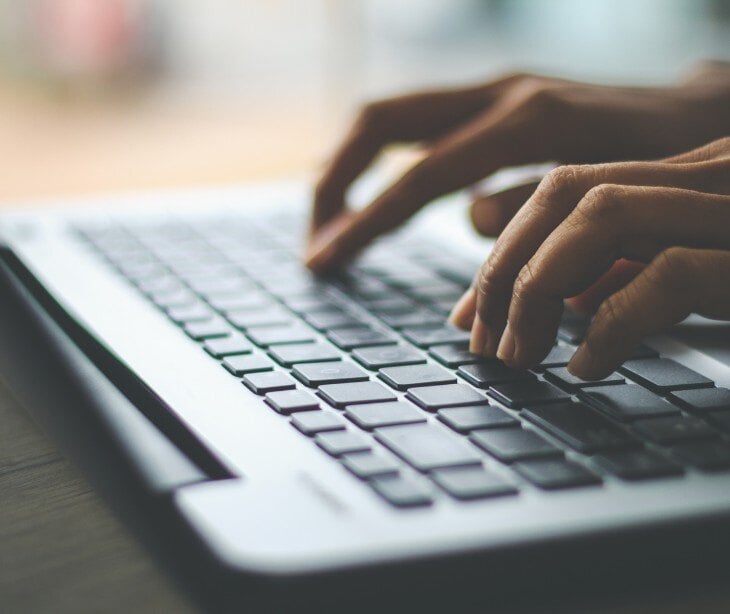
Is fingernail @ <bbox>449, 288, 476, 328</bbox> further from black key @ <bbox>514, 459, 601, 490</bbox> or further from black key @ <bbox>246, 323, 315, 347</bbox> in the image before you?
black key @ <bbox>514, 459, 601, 490</bbox>

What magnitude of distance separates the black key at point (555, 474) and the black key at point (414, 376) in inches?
4.3

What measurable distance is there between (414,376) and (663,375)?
4.7 inches

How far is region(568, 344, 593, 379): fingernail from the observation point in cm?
46

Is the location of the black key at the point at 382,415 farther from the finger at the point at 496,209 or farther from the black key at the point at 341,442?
the finger at the point at 496,209

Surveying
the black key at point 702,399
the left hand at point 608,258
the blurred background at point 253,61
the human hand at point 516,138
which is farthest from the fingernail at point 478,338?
the blurred background at point 253,61

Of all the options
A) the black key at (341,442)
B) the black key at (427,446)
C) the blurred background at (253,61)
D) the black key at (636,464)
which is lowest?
the blurred background at (253,61)

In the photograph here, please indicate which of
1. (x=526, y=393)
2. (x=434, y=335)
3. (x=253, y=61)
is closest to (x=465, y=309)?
(x=434, y=335)

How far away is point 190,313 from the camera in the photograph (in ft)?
1.96

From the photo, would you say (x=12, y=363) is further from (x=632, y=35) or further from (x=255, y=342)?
(x=632, y=35)

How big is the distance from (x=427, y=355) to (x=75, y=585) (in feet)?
0.79

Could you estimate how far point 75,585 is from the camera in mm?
334

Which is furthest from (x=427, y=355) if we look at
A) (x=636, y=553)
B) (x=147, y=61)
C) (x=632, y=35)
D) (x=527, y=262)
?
(x=147, y=61)

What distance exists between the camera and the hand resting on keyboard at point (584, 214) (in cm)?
45

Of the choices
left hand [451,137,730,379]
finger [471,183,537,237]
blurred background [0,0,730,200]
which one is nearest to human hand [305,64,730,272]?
finger [471,183,537,237]
